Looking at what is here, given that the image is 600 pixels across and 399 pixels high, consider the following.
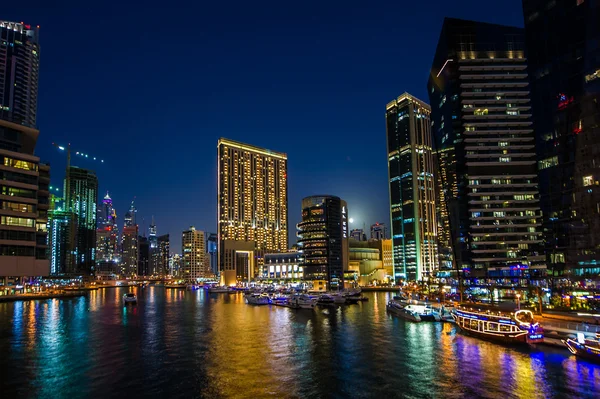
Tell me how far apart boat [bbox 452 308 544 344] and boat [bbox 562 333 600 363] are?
21.6 feet

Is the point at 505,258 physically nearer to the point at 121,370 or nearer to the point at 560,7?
the point at 560,7

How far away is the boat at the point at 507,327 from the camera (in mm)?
52094

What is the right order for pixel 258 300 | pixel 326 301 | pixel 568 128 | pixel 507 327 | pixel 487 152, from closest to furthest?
pixel 507 327
pixel 568 128
pixel 326 301
pixel 258 300
pixel 487 152

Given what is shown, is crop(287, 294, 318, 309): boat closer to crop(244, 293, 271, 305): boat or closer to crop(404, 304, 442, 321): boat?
crop(244, 293, 271, 305): boat

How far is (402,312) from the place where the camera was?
280 ft

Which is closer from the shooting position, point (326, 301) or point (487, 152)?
point (326, 301)

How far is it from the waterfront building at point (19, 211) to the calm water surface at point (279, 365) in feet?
152

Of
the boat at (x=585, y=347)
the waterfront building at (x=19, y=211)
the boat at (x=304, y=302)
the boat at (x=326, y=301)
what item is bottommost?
the boat at (x=326, y=301)

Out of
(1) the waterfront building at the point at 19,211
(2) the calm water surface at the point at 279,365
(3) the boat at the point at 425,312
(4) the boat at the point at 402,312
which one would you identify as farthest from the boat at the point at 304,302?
(1) the waterfront building at the point at 19,211

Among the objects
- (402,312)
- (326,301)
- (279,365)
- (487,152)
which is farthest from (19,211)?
(487,152)

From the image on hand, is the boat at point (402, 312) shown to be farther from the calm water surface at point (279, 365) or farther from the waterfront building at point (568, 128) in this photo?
the waterfront building at point (568, 128)

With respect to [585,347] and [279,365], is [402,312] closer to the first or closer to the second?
[585,347]

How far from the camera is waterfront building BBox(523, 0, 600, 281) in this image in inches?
2840

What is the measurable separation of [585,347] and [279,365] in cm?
3101
